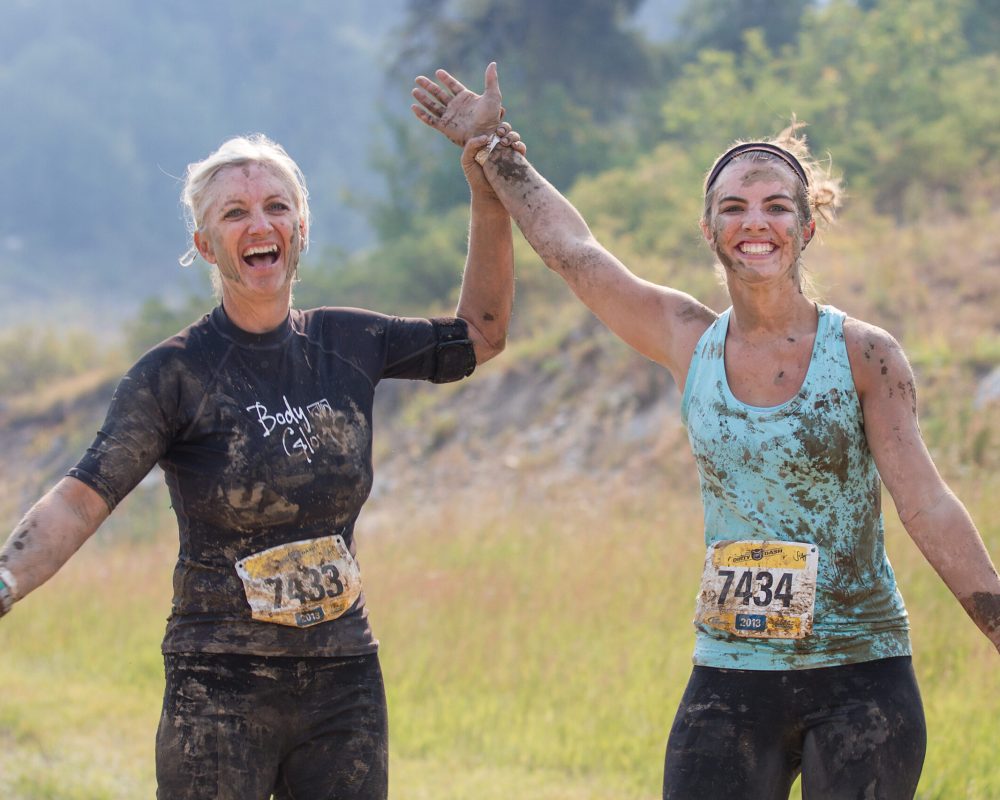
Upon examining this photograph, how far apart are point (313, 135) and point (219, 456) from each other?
7824 cm

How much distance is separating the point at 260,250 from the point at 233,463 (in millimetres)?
560

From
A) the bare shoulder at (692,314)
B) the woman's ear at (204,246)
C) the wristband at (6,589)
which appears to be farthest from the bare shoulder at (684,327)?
the wristband at (6,589)

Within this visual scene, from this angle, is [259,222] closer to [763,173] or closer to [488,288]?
[488,288]

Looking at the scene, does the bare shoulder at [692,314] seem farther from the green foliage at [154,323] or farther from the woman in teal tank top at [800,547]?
the green foliage at [154,323]

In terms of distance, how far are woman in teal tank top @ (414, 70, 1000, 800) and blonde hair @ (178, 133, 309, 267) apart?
43.7 inches

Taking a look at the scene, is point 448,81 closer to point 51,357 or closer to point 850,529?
point 850,529

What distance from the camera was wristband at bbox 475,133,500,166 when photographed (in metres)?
3.87

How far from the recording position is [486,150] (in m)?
3.87

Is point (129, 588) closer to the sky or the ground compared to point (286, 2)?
closer to the ground

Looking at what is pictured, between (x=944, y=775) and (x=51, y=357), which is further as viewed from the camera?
(x=51, y=357)

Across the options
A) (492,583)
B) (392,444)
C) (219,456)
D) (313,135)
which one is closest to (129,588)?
(492,583)

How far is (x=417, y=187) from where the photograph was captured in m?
30.6

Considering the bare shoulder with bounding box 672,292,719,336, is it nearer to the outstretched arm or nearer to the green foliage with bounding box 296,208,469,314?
the outstretched arm

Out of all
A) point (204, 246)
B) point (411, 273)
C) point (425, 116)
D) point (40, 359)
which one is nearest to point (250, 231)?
point (204, 246)
